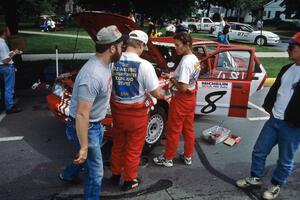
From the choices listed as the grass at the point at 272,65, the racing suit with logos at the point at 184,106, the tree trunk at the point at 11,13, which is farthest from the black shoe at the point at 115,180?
the grass at the point at 272,65

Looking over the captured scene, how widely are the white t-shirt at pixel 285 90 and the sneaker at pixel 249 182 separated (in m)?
0.85

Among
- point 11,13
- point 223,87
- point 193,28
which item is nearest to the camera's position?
point 223,87

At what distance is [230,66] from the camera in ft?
19.8

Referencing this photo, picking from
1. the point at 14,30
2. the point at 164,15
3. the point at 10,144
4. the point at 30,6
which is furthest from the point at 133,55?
the point at 30,6

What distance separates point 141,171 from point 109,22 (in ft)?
7.14

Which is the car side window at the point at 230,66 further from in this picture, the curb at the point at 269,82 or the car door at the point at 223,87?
the curb at the point at 269,82

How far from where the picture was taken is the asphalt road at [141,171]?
398 cm

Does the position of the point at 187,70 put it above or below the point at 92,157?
above

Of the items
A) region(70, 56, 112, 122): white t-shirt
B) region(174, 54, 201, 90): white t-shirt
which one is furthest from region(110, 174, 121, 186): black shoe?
region(174, 54, 201, 90): white t-shirt

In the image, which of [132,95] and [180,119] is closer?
[132,95]

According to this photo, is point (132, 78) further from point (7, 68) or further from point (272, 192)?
point (7, 68)

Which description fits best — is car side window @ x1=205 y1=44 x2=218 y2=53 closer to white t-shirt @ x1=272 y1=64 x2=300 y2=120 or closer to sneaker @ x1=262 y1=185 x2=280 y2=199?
white t-shirt @ x1=272 y1=64 x2=300 y2=120

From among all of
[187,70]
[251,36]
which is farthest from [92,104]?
[251,36]

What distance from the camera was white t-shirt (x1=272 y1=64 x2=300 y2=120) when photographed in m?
3.64
